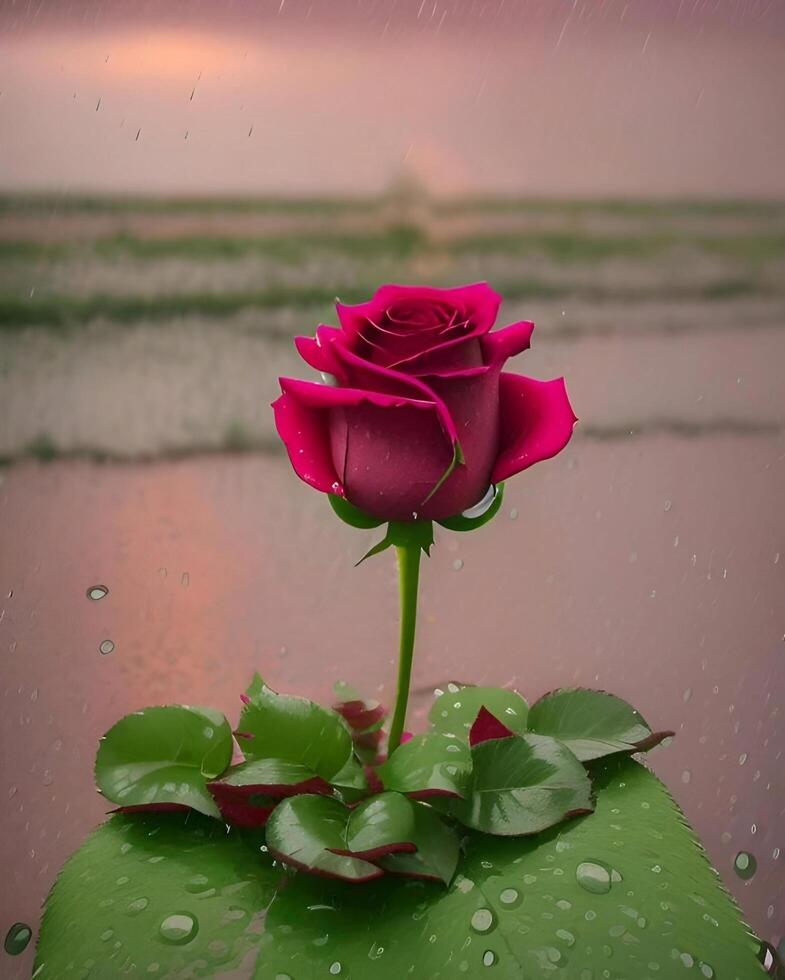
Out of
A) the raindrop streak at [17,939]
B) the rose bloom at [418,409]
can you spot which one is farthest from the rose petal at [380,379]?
the raindrop streak at [17,939]

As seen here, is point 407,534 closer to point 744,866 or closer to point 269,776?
point 269,776

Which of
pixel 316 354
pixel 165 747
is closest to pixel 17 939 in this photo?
pixel 165 747

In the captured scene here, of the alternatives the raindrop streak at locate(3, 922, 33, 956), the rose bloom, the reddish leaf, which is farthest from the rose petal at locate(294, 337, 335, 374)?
the raindrop streak at locate(3, 922, 33, 956)

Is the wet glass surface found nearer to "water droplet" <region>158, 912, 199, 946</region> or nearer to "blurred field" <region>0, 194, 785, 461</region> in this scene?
"blurred field" <region>0, 194, 785, 461</region>

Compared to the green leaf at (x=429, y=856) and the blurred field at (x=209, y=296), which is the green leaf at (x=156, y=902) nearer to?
the green leaf at (x=429, y=856)

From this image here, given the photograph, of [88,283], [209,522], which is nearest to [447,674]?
[209,522]
